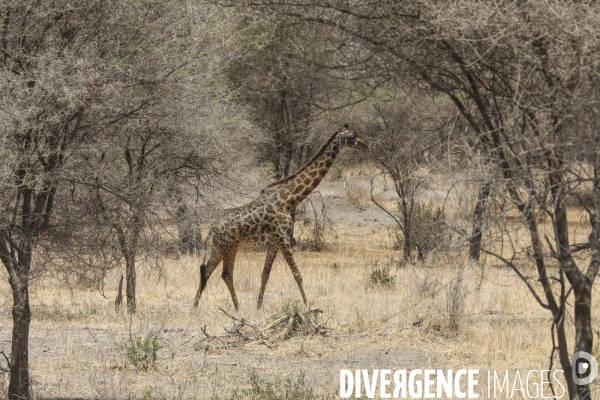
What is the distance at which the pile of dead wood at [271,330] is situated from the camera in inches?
403

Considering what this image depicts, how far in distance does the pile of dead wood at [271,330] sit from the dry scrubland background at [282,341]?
0.09 metres

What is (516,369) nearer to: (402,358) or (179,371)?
(402,358)

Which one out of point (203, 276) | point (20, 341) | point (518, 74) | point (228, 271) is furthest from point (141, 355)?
point (518, 74)

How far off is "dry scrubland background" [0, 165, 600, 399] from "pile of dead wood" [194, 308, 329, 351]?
85 mm

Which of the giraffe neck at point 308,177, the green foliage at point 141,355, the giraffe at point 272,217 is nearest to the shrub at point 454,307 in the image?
the giraffe at point 272,217

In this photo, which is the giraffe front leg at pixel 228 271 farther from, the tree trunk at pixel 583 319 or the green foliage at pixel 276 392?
the tree trunk at pixel 583 319

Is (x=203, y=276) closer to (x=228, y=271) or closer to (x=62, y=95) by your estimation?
(x=228, y=271)

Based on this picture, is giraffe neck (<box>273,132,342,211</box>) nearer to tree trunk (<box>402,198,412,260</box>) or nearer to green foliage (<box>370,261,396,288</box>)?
green foliage (<box>370,261,396,288</box>)

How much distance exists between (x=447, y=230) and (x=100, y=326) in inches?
288

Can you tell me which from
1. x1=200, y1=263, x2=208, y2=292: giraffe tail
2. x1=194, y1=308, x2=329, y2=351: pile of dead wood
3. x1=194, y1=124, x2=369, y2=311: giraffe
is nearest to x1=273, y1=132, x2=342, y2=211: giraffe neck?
x1=194, y1=124, x2=369, y2=311: giraffe

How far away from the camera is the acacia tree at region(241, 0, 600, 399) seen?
5121mm

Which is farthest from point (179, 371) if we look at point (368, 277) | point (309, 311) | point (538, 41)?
point (368, 277)

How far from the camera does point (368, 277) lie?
15.2 meters

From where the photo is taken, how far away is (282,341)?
10.4m
